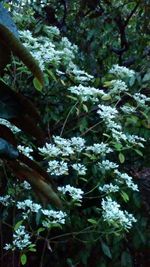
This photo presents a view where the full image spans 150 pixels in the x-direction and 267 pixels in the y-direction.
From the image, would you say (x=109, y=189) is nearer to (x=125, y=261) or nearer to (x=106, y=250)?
(x=106, y=250)

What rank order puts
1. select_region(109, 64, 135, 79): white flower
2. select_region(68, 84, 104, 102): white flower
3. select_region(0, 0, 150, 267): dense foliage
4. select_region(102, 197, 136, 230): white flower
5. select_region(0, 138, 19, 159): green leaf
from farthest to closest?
select_region(109, 64, 135, 79): white flower, select_region(68, 84, 104, 102): white flower, select_region(0, 0, 150, 267): dense foliage, select_region(102, 197, 136, 230): white flower, select_region(0, 138, 19, 159): green leaf

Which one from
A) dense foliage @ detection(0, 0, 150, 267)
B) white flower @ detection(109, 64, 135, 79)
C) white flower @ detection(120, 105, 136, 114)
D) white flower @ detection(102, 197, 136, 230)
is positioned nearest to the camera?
white flower @ detection(102, 197, 136, 230)

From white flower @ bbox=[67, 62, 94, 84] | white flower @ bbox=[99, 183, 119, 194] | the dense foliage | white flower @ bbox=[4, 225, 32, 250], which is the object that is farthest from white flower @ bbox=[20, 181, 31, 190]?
white flower @ bbox=[67, 62, 94, 84]

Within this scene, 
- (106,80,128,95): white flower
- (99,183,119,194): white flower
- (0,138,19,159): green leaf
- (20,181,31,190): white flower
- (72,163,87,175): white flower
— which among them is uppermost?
(106,80,128,95): white flower

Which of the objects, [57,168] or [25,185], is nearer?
[57,168]

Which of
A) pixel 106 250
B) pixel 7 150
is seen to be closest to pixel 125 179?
pixel 106 250

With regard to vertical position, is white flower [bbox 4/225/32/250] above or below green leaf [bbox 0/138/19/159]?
above

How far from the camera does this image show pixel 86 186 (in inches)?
80.1

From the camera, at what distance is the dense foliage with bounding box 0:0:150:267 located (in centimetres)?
164

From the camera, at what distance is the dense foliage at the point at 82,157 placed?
1638 mm

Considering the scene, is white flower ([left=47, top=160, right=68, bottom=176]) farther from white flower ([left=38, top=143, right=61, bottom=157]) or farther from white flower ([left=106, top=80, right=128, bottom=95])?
white flower ([left=106, top=80, right=128, bottom=95])

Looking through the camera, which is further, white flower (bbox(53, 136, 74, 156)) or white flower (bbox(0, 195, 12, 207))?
white flower (bbox(0, 195, 12, 207))

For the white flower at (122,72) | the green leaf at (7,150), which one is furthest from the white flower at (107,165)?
the green leaf at (7,150)

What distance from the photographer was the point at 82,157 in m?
1.85
